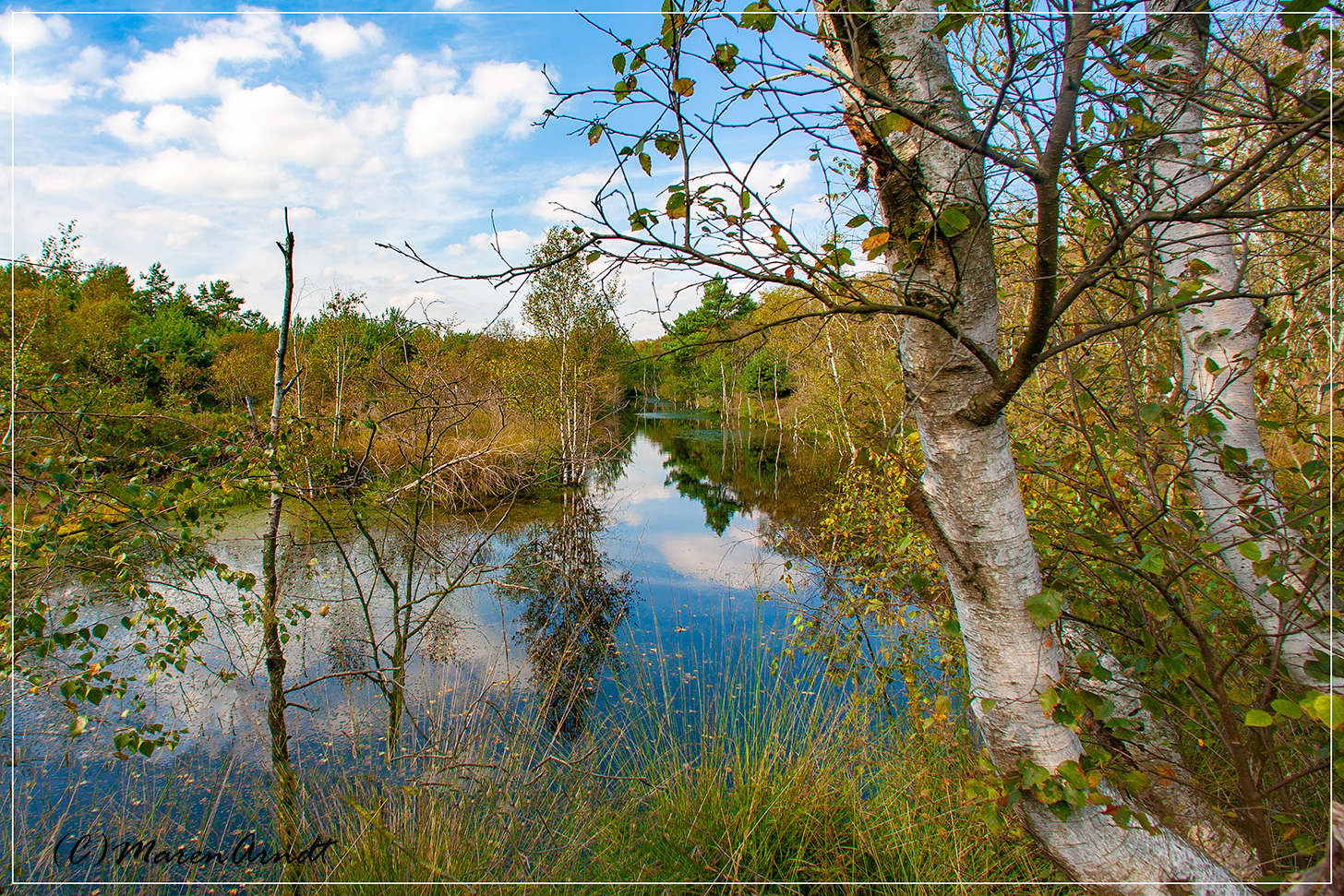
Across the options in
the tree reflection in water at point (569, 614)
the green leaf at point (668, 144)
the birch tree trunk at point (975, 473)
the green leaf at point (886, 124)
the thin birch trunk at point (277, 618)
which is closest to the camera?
the green leaf at point (886, 124)

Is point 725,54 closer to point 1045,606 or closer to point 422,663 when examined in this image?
point 1045,606

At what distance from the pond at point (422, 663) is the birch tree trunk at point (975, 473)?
1.71 m

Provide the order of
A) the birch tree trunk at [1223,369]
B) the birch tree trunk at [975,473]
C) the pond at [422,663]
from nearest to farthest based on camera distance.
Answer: the birch tree trunk at [975,473]
the birch tree trunk at [1223,369]
the pond at [422,663]

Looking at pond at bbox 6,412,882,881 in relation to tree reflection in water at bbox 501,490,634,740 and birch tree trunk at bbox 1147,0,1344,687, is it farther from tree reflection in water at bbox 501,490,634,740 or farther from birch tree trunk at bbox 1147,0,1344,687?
birch tree trunk at bbox 1147,0,1344,687

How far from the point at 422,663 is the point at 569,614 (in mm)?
2025

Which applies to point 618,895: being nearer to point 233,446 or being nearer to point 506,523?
point 233,446

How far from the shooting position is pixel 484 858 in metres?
2.14

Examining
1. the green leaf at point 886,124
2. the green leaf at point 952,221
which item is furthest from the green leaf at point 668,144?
the green leaf at point 952,221

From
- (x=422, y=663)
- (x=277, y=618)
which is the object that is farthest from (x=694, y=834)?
(x=422, y=663)

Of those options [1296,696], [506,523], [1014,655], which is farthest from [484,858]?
[506,523]

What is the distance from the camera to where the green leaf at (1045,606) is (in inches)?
48.1

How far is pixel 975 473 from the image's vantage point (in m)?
1.40

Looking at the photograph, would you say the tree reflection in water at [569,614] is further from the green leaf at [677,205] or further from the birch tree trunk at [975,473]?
the green leaf at [677,205]

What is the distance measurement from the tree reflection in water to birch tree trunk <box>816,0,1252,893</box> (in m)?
2.99
